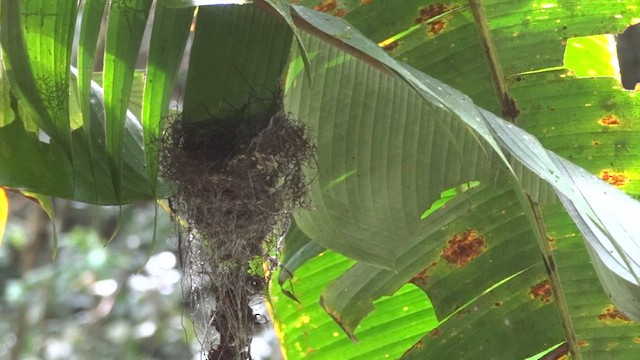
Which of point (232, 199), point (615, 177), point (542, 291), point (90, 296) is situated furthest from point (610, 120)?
point (90, 296)

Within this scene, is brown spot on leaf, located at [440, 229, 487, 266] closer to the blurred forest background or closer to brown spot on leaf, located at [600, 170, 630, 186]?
brown spot on leaf, located at [600, 170, 630, 186]

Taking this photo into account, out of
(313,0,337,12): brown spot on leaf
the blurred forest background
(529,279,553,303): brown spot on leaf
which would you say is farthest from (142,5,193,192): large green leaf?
the blurred forest background

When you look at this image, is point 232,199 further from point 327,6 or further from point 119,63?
point 327,6

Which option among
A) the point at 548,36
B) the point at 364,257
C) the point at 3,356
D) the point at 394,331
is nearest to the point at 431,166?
the point at 364,257

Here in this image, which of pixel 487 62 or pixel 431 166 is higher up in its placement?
pixel 487 62

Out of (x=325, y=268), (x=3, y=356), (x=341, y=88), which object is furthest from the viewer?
(x=3, y=356)

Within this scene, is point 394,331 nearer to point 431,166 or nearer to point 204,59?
point 431,166

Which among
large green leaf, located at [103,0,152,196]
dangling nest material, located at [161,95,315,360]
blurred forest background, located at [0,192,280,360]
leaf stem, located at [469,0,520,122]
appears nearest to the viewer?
large green leaf, located at [103,0,152,196]
